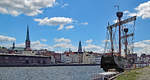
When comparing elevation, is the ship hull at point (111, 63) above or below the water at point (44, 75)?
above

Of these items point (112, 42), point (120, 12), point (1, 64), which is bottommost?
point (1, 64)

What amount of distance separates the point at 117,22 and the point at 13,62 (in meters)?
130

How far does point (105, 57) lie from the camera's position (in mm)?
68562

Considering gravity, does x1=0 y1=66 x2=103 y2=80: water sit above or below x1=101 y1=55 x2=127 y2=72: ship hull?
below

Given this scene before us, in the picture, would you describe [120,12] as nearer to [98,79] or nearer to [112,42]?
[112,42]

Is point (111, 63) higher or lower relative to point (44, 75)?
higher

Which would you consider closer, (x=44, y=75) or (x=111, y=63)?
(x=111, y=63)

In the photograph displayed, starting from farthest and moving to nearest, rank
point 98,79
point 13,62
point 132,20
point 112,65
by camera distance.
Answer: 1. point 13,62
2. point 132,20
3. point 112,65
4. point 98,79

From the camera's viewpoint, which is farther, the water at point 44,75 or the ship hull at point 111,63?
the ship hull at point 111,63

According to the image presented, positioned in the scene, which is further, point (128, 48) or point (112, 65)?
point (128, 48)

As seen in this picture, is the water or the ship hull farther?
the ship hull

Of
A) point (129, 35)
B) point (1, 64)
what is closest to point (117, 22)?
point (129, 35)

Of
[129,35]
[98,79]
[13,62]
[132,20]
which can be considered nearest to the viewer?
[98,79]

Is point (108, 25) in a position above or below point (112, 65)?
above
